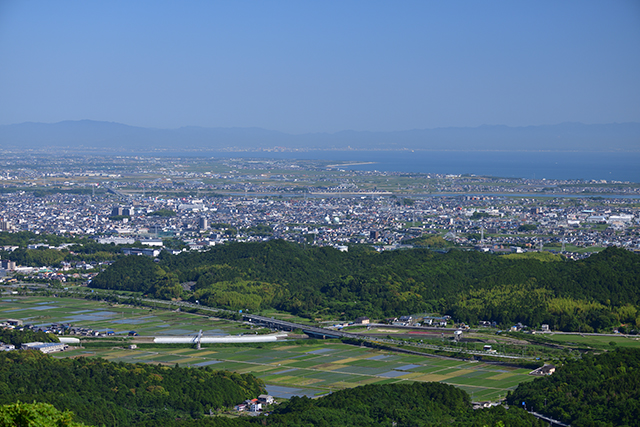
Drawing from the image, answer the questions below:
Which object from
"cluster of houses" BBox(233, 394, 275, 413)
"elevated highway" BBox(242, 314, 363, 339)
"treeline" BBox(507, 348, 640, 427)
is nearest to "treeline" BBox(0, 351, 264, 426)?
"cluster of houses" BBox(233, 394, 275, 413)

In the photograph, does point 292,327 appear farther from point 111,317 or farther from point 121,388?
point 121,388

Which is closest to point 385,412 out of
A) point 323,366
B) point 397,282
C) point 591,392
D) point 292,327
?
point 591,392

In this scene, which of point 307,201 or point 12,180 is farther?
point 12,180

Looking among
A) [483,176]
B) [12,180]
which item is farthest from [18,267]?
[483,176]

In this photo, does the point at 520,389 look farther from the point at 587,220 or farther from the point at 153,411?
the point at 587,220

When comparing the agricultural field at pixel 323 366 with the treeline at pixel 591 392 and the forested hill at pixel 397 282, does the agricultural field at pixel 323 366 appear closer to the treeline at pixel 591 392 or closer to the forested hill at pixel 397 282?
the treeline at pixel 591 392
